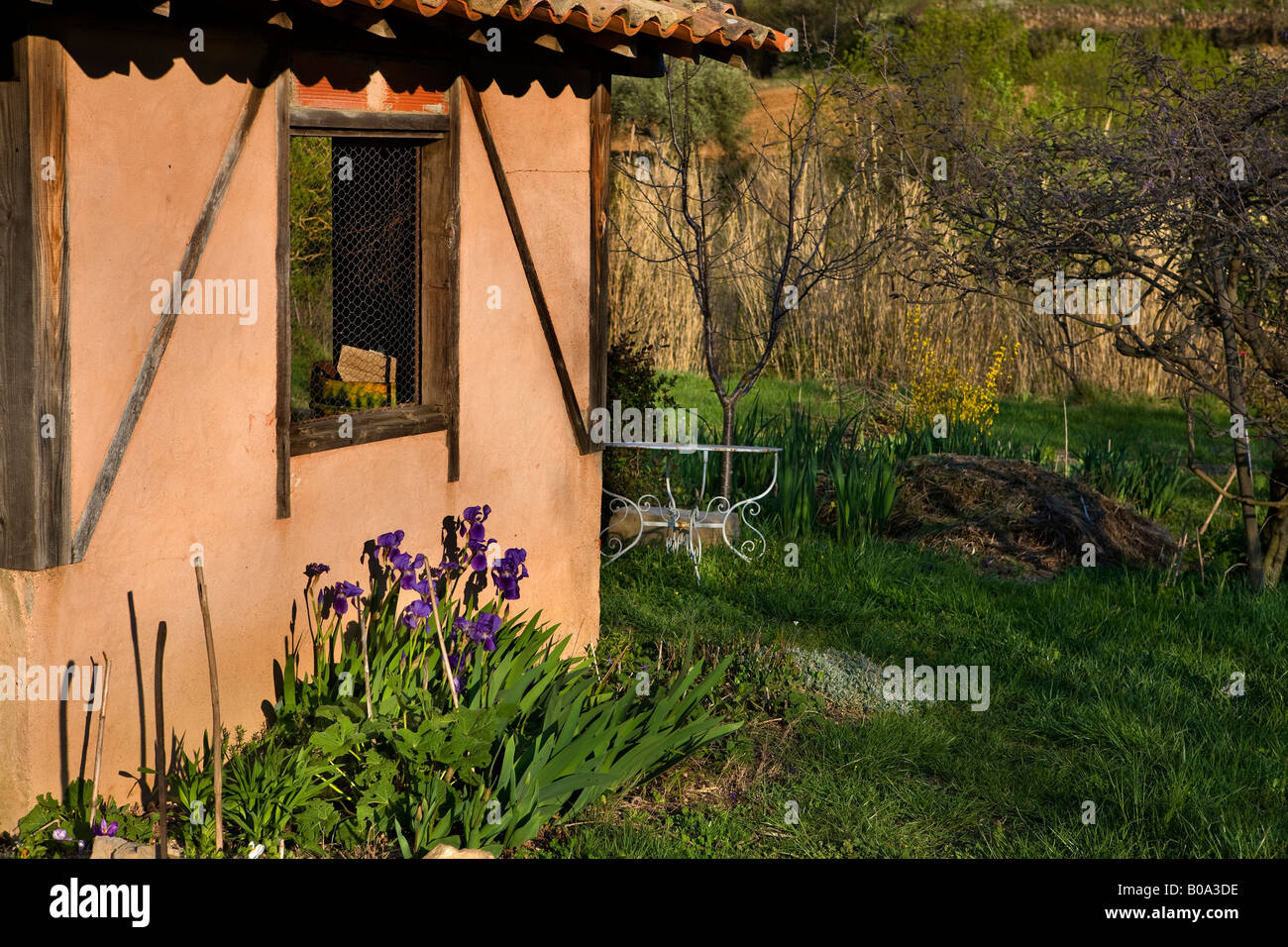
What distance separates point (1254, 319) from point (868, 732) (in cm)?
357

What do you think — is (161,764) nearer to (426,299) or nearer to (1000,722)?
(426,299)

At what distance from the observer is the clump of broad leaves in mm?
4363

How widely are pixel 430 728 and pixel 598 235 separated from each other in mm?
2733

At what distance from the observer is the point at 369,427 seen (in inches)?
203

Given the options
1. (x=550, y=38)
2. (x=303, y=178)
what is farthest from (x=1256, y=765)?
(x=303, y=178)

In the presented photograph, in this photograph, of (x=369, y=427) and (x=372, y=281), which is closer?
(x=369, y=427)

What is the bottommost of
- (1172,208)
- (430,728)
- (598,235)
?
(430,728)

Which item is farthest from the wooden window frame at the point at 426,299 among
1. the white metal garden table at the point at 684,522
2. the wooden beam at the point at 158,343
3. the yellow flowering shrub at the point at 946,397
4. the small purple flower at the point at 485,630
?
the yellow flowering shrub at the point at 946,397

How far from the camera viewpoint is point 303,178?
11.0 meters

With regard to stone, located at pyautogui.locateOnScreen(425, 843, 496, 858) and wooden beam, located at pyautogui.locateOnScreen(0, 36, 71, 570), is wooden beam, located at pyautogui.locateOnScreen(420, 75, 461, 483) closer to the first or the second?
wooden beam, located at pyautogui.locateOnScreen(0, 36, 71, 570)

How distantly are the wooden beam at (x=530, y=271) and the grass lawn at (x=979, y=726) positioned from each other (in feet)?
3.69

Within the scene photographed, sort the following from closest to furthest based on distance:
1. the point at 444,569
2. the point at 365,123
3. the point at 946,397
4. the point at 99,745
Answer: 1. the point at 99,745
2. the point at 365,123
3. the point at 444,569
4. the point at 946,397

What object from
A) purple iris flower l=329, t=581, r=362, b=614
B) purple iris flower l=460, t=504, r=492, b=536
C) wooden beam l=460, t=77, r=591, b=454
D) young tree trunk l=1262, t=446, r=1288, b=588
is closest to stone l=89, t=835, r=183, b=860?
purple iris flower l=329, t=581, r=362, b=614

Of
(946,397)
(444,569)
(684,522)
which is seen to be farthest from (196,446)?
(946,397)
